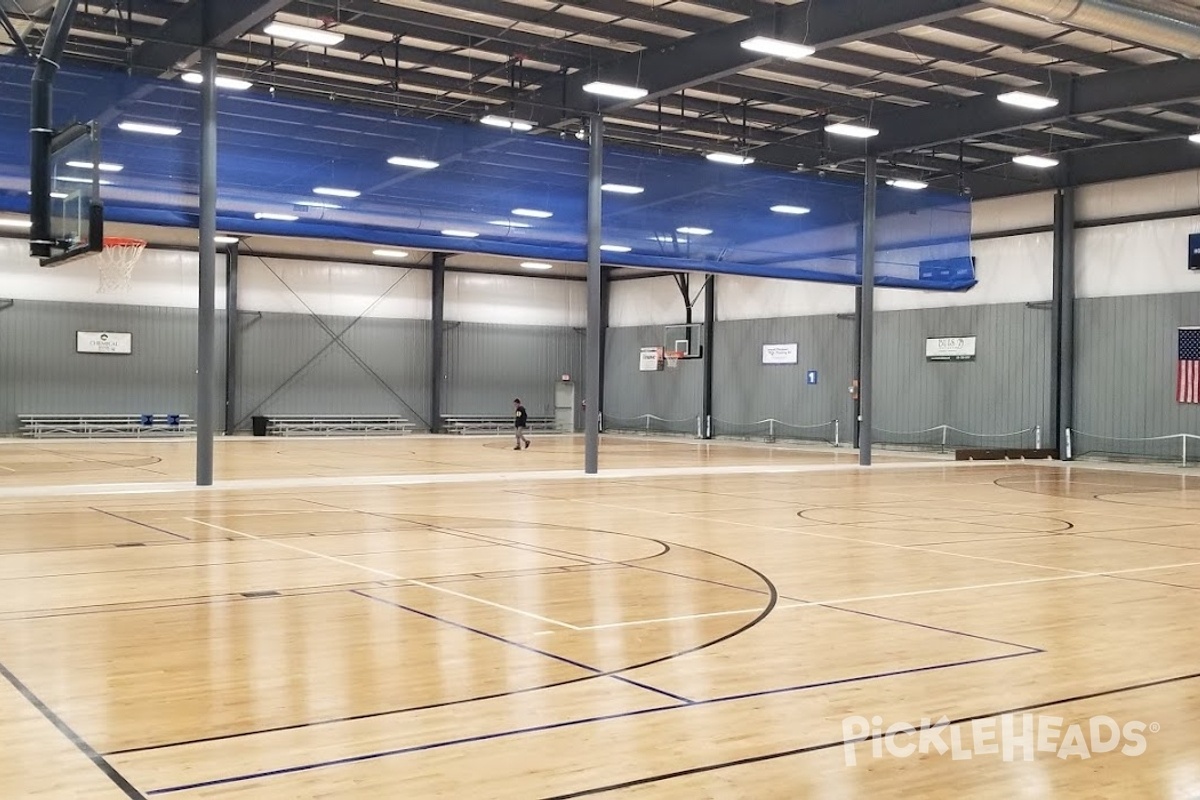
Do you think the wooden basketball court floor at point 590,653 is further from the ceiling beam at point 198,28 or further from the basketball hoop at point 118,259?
the basketball hoop at point 118,259

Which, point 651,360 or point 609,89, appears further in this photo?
point 651,360

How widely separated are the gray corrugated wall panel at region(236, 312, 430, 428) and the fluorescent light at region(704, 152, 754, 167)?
19.6 metres

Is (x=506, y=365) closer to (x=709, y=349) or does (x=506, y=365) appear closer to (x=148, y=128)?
(x=709, y=349)

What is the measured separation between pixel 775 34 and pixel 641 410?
1076 inches

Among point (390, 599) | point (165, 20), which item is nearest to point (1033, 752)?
point (390, 599)

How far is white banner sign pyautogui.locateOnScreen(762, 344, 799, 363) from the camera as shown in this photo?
39.0 metres

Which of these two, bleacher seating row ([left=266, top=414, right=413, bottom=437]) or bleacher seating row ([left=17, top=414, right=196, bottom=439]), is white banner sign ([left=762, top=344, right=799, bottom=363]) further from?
bleacher seating row ([left=17, top=414, right=196, bottom=439])

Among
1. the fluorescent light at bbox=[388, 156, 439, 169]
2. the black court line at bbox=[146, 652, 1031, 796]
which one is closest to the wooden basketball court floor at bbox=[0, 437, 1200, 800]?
the black court line at bbox=[146, 652, 1031, 796]

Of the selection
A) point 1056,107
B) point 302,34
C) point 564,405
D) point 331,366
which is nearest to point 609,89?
point 302,34

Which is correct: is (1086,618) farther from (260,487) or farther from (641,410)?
(641,410)

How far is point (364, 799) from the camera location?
4809 mm

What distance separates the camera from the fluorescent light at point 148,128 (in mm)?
19469

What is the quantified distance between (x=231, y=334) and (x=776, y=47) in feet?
84.9

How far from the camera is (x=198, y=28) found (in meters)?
19.2
